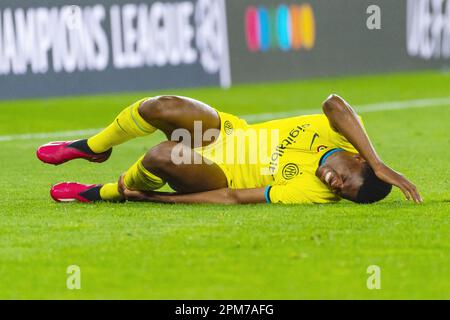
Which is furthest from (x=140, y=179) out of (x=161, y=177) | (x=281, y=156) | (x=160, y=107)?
(x=281, y=156)

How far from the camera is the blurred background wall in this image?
16172mm

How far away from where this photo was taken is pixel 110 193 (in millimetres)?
7922

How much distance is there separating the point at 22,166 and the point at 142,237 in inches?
158

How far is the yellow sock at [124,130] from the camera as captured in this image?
24.7 ft

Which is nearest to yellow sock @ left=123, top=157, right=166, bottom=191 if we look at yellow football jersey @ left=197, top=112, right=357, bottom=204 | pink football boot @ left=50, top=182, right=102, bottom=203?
pink football boot @ left=50, top=182, right=102, bottom=203

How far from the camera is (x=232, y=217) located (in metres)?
7.17

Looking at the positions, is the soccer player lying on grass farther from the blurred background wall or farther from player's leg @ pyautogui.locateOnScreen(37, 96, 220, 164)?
the blurred background wall

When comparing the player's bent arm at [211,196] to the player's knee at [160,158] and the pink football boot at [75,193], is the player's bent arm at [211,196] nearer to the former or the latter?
the pink football boot at [75,193]

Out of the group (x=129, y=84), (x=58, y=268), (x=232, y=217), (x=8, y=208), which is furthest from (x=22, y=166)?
(x=129, y=84)

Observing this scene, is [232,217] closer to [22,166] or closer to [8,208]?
[8,208]

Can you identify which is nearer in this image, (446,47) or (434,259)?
(434,259)

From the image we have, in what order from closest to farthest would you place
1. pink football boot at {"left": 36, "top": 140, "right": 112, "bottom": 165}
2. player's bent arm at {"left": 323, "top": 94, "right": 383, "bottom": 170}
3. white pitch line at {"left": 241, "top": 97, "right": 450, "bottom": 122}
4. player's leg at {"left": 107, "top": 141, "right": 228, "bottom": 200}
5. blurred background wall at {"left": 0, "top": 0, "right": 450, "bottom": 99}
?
1. player's bent arm at {"left": 323, "top": 94, "right": 383, "bottom": 170}
2. player's leg at {"left": 107, "top": 141, "right": 228, "bottom": 200}
3. pink football boot at {"left": 36, "top": 140, "right": 112, "bottom": 165}
4. white pitch line at {"left": 241, "top": 97, "right": 450, "bottom": 122}
5. blurred background wall at {"left": 0, "top": 0, "right": 450, "bottom": 99}

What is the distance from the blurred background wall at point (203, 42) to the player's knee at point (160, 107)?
866cm

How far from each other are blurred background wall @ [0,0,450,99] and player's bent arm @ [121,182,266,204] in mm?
8353
